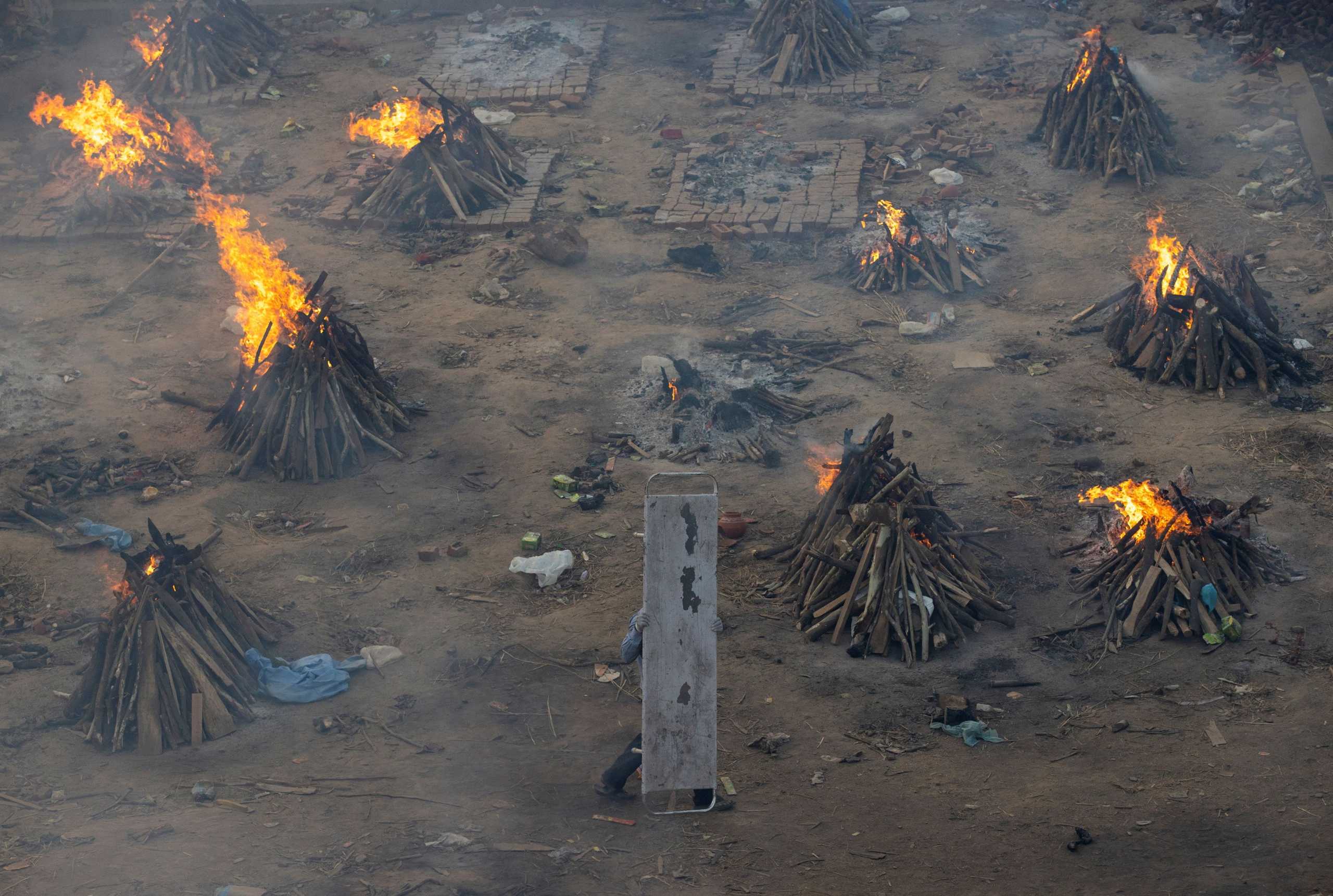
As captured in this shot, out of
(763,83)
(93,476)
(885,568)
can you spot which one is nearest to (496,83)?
(763,83)

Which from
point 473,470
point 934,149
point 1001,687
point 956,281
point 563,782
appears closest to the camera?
point 563,782

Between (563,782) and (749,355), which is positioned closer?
(563,782)

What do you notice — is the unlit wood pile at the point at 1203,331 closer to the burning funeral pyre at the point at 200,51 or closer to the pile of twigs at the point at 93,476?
the pile of twigs at the point at 93,476

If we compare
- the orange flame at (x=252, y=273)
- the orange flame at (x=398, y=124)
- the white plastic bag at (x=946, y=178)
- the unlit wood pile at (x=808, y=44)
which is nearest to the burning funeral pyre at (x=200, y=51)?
the orange flame at (x=398, y=124)

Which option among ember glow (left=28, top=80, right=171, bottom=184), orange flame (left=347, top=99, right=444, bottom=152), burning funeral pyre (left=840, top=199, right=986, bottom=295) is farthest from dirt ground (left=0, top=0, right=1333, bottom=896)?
ember glow (left=28, top=80, right=171, bottom=184)

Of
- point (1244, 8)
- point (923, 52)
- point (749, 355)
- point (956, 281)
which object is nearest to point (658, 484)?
point (749, 355)

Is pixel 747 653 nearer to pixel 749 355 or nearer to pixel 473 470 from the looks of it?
pixel 473 470

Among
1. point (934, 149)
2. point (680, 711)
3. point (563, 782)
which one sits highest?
point (934, 149)

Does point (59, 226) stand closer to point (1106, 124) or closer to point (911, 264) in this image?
point (911, 264)
